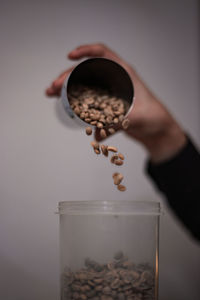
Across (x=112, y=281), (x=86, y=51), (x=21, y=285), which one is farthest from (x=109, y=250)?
(x=86, y=51)

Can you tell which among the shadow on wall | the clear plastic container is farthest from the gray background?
the clear plastic container

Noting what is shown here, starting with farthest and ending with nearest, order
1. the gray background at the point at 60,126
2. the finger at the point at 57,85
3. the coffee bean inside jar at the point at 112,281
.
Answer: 1. the gray background at the point at 60,126
2. the finger at the point at 57,85
3. the coffee bean inside jar at the point at 112,281

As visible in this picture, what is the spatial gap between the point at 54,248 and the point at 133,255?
0.30 meters

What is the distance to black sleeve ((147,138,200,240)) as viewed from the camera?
35.2 inches

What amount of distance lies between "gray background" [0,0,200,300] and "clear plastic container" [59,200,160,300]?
0.73 feet

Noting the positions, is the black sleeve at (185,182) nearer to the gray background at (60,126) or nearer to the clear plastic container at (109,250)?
the gray background at (60,126)

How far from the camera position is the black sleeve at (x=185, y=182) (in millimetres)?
894

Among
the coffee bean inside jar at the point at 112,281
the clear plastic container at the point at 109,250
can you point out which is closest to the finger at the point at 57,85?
the clear plastic container at the point at 109,250

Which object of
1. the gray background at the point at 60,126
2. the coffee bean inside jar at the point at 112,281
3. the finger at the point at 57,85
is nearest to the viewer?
the coffee bean inside jar at the point at 112,281

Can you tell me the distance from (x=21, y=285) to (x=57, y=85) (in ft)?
1.55

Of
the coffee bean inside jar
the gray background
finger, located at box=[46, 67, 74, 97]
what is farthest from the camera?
the gray background

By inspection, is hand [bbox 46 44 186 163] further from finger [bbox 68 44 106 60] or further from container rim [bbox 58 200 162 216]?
container rim [bbox 58 200 162 216]

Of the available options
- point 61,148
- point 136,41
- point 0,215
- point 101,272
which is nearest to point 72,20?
point 136,41

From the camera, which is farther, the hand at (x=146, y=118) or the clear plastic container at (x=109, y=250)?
the hand at (x=146, y=118)
